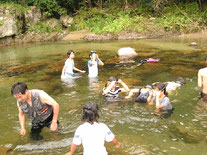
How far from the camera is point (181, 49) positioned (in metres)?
13.8

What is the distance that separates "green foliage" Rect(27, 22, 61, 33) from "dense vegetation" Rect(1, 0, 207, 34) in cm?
132

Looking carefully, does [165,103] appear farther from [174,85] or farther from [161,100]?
[174,85]

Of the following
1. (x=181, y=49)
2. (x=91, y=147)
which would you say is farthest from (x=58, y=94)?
(x=181, y=49)

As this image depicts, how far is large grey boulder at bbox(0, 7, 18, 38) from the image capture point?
2027cm

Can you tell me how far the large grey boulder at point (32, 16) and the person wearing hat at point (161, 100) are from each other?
20006mm

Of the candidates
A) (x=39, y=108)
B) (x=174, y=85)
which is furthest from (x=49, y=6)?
(x=39, y=108)

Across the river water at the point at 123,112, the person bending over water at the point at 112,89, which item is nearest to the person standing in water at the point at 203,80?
the river water at the point at 123,112

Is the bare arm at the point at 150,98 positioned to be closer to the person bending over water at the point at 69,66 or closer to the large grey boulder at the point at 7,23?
the person bending over water at the point at 69,66

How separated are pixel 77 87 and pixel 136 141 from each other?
13.1 feet

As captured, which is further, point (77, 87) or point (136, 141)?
point (77, 87)

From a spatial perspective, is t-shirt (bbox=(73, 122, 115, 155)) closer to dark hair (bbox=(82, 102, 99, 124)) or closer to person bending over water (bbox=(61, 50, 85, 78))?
dark hair (bbox=(82, 102, 99, 124))

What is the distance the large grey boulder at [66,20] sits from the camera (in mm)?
Result: 23431

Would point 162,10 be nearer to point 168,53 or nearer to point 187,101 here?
point 168,53

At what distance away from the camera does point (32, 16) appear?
2308cm
